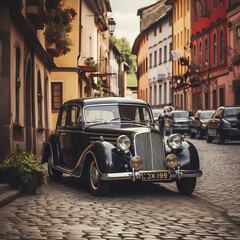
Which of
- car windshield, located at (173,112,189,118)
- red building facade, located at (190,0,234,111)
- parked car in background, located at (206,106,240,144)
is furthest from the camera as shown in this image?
red building facade, located at (190,0,234,111)

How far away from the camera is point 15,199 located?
9.28 metres

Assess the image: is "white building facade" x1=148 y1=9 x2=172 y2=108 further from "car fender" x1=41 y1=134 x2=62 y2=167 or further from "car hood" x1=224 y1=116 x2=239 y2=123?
"car fender" x1=41 y1=134 x2=62 y2=167

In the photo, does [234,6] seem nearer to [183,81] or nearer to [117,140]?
[183,81]

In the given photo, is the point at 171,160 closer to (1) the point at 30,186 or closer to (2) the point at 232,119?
(1) the point at 30,186

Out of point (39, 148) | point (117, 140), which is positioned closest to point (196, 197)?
point (117, 140)

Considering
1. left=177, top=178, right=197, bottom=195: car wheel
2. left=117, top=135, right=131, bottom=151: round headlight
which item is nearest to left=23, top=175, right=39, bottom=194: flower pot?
left=117, top=135, right=131, bottom=151: round headlight

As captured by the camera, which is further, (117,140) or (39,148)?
(39,148)

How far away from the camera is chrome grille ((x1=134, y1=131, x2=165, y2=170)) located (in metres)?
9.59

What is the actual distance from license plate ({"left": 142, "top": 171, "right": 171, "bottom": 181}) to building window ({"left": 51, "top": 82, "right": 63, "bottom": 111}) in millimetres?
20688

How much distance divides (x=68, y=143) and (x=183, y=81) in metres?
38.1

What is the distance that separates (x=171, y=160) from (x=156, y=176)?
15.1 inches

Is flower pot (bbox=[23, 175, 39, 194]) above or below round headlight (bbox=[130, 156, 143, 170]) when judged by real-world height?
below

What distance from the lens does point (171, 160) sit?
9695mm

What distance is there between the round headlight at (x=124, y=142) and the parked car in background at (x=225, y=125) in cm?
1582
